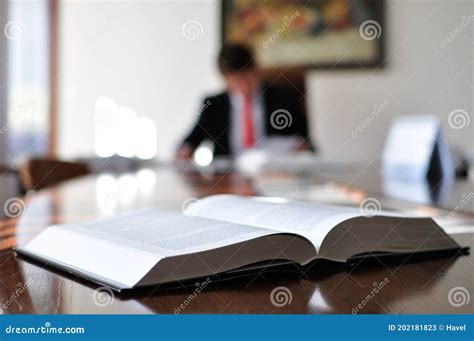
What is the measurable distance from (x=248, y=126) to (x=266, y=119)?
168 millimetres

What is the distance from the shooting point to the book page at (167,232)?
1.82 feet

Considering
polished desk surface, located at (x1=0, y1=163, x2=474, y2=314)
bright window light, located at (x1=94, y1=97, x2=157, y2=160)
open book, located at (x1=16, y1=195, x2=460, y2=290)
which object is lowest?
bright window light, located at (x1=94, y1=97, x2=157, y2=160)

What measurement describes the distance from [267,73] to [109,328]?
399cm

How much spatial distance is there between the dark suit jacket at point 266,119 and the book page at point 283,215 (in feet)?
8.37

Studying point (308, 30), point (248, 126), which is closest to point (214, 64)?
point (308, 30)

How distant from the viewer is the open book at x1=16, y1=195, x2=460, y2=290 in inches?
20.9

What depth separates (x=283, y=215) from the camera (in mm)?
701

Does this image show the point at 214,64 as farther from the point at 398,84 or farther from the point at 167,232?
the point at 167,232

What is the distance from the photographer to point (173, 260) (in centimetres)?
52

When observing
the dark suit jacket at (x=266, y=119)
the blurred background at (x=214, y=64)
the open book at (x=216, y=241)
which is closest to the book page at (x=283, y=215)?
the open book at (x=216, y=241)

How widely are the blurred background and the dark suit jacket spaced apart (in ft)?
2.63

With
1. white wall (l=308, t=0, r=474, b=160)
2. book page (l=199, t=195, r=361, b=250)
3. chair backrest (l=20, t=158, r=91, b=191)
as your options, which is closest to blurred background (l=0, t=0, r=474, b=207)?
white wall (l=308, t=0, r=474, b=160)

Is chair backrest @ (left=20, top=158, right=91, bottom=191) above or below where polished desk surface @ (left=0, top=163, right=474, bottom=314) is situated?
below

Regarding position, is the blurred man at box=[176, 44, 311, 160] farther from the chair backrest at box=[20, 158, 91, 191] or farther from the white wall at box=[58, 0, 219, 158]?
the white wall at box=[58, 0, 219, 158]
